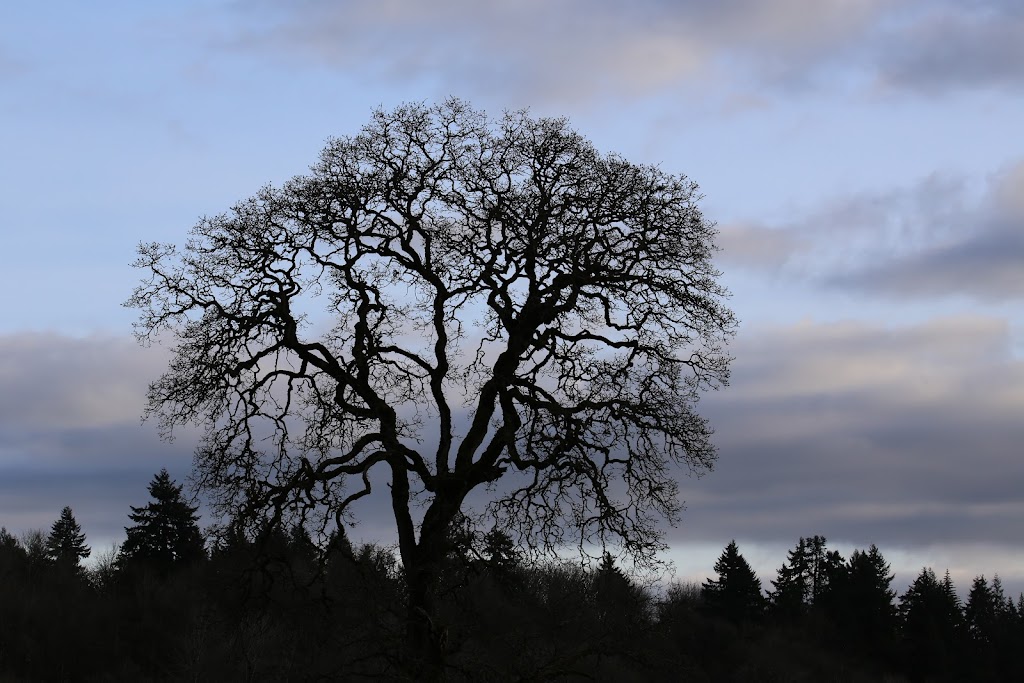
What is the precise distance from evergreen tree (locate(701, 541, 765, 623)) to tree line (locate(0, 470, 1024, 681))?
0.45 feet

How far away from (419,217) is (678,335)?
462cm

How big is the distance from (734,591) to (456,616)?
218 feet

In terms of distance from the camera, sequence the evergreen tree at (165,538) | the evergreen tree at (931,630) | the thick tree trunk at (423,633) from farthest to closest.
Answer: the evergreen tree at (931,630) < the evergreen tree at (165,538) < the thick tree trunk at (423,633)

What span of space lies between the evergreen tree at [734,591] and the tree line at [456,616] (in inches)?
5.4

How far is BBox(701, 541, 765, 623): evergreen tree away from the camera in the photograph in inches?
3369

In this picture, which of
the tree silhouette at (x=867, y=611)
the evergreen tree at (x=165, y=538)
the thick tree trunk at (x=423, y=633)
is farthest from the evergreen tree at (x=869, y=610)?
the thick tree trunk at (x=423, y=633)

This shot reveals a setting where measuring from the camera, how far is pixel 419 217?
18.8 m

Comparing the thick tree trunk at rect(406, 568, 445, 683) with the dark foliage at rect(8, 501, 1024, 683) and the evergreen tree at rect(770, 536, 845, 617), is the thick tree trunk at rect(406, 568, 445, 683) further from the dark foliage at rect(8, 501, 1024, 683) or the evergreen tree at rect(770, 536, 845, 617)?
the evergreen tree at rect(770, 536, 845, 617)

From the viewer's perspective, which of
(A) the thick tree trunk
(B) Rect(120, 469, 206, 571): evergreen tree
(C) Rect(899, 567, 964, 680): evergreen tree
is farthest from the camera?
(C) Rect(899, 567, 964, 680): evergreen tree

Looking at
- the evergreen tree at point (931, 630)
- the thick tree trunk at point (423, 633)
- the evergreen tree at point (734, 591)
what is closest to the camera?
the thick tree trunk at point (423, 633)

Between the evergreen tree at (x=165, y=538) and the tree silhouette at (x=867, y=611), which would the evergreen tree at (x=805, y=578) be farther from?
the evergreen tree at (x=165, y=538)

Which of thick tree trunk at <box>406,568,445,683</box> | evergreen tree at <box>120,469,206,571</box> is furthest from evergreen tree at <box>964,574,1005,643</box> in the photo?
thick tree trunk at <box>406,568,445,683</box>

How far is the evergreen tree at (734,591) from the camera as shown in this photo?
281ft

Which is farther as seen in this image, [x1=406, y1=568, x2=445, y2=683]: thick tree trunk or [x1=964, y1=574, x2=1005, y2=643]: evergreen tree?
[x1=964, y1=574, x2=1005, y2=643]: evergreen tree
